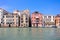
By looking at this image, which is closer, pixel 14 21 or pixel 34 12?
pixel 14 21

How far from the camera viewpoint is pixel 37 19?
5641cm

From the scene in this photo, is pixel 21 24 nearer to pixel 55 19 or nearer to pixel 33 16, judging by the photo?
pixel 33 16

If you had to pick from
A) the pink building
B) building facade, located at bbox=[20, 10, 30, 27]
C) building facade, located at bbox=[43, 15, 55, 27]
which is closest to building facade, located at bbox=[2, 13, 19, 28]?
building facade, located at bbox=[20, 10, 30, 27]

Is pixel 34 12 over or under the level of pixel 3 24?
over

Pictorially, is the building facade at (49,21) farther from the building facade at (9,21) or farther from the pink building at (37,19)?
the building facade at (9,21)

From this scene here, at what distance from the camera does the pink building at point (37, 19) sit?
55.1 m

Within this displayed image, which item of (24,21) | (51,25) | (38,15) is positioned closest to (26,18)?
(24,21)

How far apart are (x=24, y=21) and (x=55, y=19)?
10944 millimetres

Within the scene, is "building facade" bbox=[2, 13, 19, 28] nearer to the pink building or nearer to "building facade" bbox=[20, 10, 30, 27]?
"building facade" bbox=[20, 10, 30, 27]

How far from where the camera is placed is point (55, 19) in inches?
2245

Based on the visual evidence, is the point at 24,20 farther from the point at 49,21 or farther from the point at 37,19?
the point at 49,21

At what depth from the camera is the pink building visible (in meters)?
55.1

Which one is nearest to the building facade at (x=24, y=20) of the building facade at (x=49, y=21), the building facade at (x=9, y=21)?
the building facade at (x=9, y=21)

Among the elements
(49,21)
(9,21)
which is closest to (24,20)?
(9,21)
